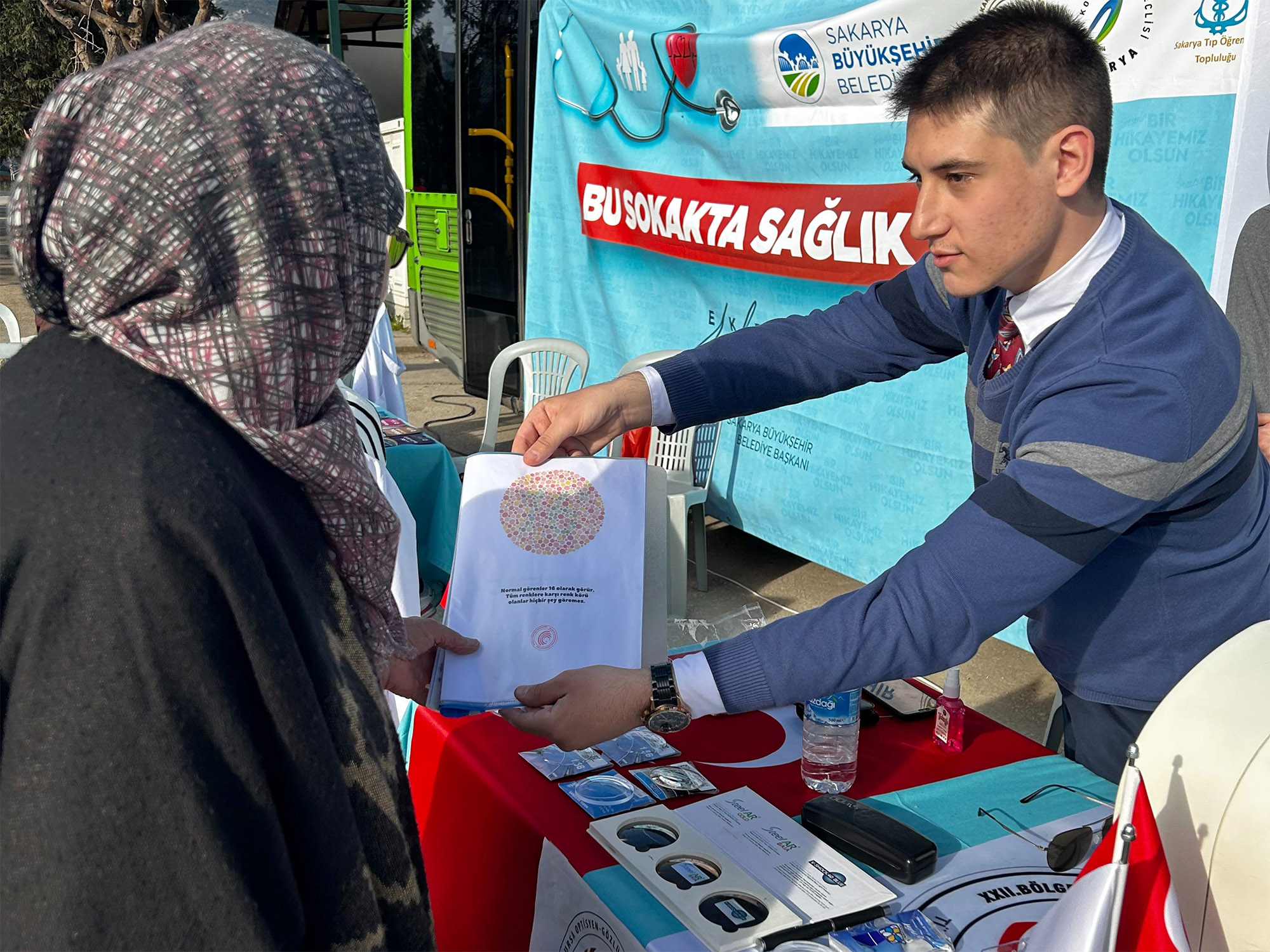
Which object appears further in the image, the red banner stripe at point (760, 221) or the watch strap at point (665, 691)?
the red banner stripe at point (760, 221)

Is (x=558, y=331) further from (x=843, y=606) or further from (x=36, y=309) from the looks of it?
(x=36, y=309)

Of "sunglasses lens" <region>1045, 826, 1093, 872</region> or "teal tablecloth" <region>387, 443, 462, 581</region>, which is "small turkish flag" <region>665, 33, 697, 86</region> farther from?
"sunglasses lens" <region>1045, 826, 1093, 872</region>

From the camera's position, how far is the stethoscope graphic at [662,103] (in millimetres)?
4395

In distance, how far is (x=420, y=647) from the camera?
1479 millimetres

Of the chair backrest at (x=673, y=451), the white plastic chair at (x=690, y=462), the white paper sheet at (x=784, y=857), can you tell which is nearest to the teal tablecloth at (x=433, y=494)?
the white plastic chair at (x=690, y=462)

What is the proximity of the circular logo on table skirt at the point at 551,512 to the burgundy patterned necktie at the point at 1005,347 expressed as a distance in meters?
0.70

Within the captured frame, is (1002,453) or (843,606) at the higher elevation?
(1002,453)

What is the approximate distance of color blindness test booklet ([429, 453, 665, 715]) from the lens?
1487mm

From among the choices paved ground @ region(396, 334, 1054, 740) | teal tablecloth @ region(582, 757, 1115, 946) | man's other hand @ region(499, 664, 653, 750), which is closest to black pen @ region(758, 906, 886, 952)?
teal tablecloth @ region(582, 757, 1115, 946)

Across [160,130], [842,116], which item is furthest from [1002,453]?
[842,116]

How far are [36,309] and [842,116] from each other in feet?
11.8

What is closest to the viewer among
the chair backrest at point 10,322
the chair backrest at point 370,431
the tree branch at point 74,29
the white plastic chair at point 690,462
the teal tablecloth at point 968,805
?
the teal tablecloth at point 968,805

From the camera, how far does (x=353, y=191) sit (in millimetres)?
854

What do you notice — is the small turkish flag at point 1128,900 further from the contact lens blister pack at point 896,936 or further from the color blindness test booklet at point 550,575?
the color blindness test booklet at point 550,575
